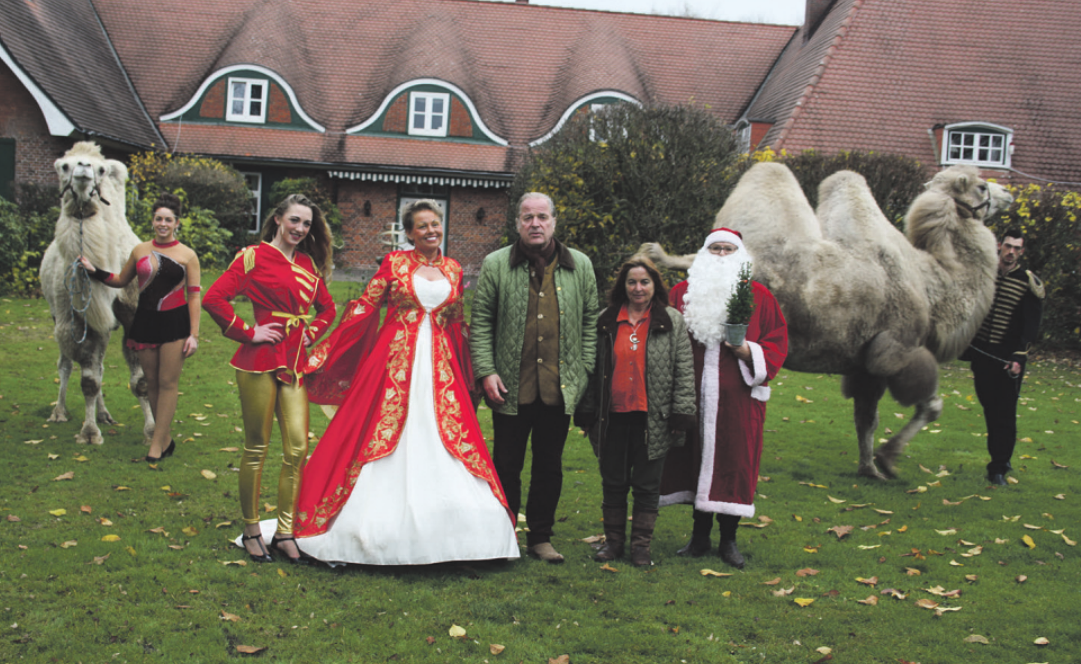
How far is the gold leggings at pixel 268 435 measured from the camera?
4809 mm

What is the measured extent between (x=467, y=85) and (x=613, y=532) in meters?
21.4

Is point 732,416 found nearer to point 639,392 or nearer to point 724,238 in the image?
point 639,392

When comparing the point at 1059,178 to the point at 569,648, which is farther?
the point at 1059,178

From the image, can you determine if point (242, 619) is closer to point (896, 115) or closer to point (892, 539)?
point (892, 539)

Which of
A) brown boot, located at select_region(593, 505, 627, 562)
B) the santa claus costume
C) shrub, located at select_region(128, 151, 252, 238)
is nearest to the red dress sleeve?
brown boot, located at select_region(593, 505, 627, 562)

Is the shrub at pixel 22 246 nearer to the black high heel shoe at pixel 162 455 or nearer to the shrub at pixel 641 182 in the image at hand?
the shrub at pixel 641 182

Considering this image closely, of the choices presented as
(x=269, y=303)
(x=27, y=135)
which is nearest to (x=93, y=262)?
(x=269, y=303)

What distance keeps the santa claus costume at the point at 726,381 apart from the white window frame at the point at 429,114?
2025 cm

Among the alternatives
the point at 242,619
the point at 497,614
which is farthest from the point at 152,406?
the point at 497,614

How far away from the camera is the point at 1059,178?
65.6ft

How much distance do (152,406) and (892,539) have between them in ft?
19.6

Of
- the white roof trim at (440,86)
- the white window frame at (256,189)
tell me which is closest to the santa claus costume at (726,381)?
the white roof trim at (440,86)

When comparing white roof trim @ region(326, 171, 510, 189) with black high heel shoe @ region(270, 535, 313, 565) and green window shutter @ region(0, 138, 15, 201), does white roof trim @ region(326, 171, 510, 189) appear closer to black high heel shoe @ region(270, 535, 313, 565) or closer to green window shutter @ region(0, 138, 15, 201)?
green window shutter @ region(0, 138, 15, 201)

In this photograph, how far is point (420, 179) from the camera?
24031mm
